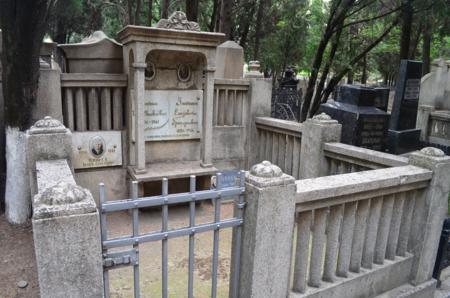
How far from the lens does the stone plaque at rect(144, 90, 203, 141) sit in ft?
19.3

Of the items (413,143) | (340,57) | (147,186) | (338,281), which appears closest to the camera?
(338,281)

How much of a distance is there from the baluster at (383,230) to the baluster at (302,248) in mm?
1051

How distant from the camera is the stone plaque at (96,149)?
221 inches

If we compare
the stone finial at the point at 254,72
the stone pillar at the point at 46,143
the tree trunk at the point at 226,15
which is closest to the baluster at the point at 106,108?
the stone pillar at the point at 46,143

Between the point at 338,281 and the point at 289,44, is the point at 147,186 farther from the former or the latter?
the point at 289,44

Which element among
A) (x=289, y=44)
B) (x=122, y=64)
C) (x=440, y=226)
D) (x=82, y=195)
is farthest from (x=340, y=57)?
(x=82, y=195)

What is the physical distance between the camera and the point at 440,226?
3.99 m

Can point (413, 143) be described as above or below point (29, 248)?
above

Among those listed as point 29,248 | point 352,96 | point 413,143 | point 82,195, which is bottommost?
point 29,248

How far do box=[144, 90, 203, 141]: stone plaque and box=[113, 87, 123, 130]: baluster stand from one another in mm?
437

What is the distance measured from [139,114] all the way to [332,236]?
11.1 feet

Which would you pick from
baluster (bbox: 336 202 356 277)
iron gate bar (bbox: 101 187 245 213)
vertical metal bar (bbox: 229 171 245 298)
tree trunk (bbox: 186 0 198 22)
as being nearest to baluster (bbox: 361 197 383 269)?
baluster (bbox: 336 202 356 277)

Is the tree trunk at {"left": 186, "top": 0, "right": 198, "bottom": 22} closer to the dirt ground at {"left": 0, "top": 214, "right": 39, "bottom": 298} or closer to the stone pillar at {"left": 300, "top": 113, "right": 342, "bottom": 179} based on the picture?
the stone pillar at {"left": 300, "top": 113, "right": 342, "bottom": 179}

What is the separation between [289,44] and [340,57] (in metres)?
4.87
